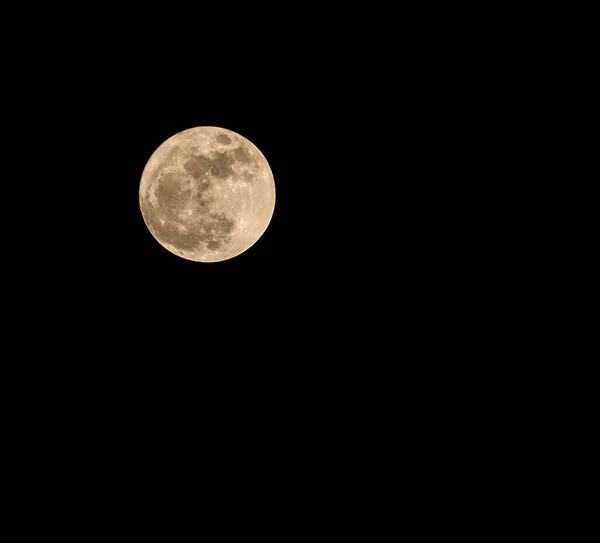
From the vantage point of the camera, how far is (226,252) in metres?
4.43

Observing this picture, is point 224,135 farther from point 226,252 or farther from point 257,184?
point 226,252

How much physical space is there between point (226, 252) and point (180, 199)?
0.71m

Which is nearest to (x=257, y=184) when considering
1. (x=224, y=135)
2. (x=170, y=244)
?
(x=224, y=135)

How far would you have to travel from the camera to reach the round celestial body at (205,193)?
4004 millimetres

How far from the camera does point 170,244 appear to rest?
172 inches

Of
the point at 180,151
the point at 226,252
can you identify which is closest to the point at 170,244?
the point at 226,252

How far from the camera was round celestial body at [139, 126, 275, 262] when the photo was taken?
4.00 metres

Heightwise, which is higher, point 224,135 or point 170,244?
point 224,135

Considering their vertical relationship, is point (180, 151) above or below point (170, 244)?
above

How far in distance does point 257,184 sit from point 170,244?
1.03m

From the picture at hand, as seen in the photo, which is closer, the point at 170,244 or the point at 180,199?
the point at 180,199

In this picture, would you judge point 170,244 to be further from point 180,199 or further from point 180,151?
point 180,151

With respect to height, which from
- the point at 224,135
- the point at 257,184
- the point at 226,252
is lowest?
the point at 226,252

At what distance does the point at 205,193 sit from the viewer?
13.1ft
